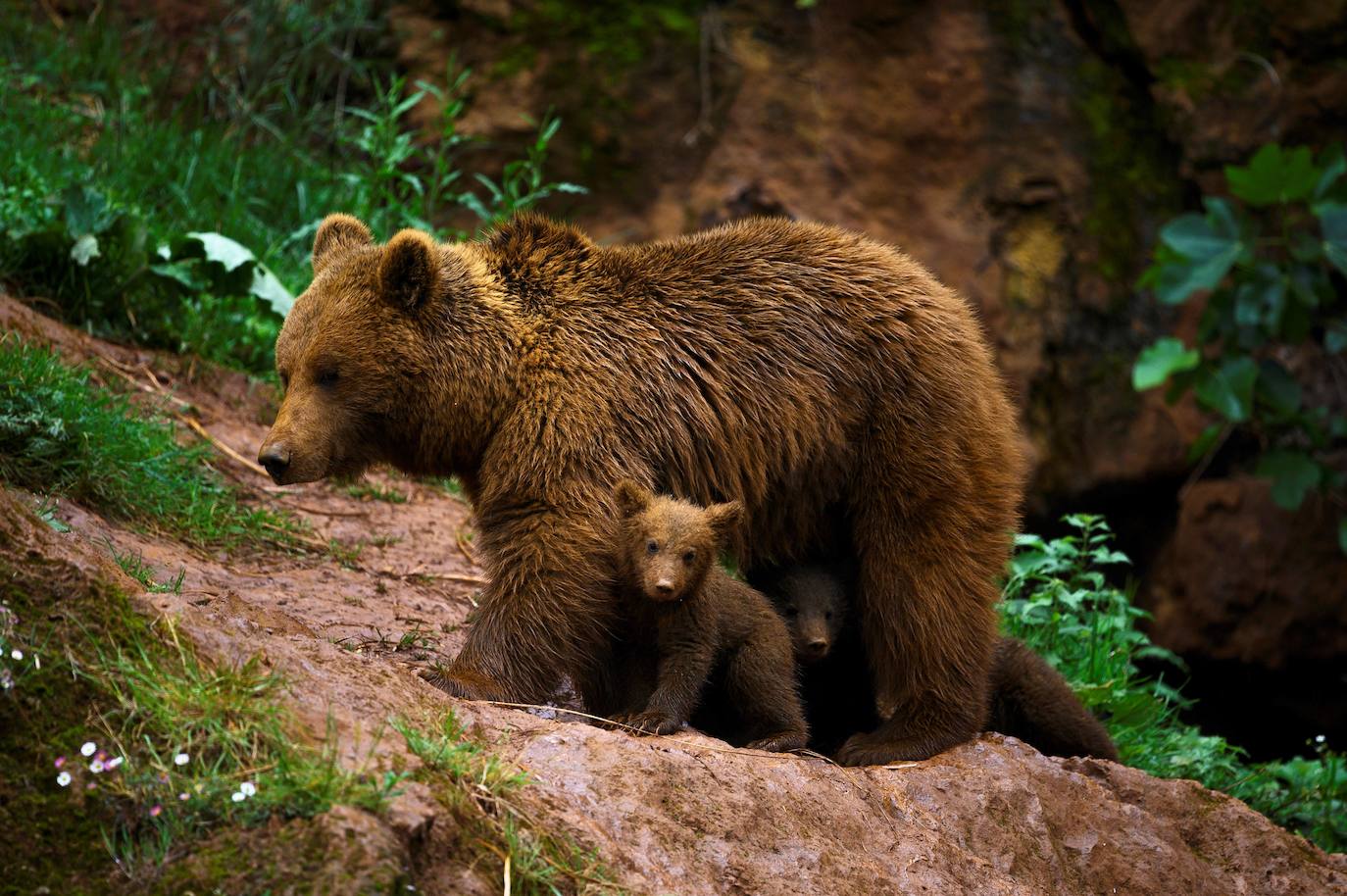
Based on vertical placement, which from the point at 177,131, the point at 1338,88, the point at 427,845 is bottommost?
the point at 427,845

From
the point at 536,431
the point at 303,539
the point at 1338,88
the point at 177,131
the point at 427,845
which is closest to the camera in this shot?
the point at 427,845

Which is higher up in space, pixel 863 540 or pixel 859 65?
pixel 859 65

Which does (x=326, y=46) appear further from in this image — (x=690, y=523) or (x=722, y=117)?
(x=690, y=523)

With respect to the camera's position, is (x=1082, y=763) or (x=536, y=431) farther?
(x=1082, y=763)

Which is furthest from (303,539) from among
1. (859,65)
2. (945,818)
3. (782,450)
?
(859,65)

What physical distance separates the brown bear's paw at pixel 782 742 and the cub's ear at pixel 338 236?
2.53 m

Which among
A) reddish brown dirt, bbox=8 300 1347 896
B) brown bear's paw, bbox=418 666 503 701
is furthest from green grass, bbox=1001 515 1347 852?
brown bear's paw, bbox=418 666 503 701

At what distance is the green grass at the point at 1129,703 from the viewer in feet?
22.8

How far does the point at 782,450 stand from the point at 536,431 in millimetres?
950

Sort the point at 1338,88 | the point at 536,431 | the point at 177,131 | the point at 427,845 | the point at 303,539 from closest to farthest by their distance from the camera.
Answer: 1. the point at 427,845
2. the point at 536,431
3. the point at 303,539
4. the point at 177,131
5. the point at 1338,88

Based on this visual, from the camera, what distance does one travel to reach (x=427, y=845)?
11.1ft

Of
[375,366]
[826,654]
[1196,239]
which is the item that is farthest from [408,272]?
[1196,239]

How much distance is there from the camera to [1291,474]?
2883 millimetres

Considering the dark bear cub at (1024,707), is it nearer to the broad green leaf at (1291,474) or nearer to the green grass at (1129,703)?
the green grass at (1129,703)
